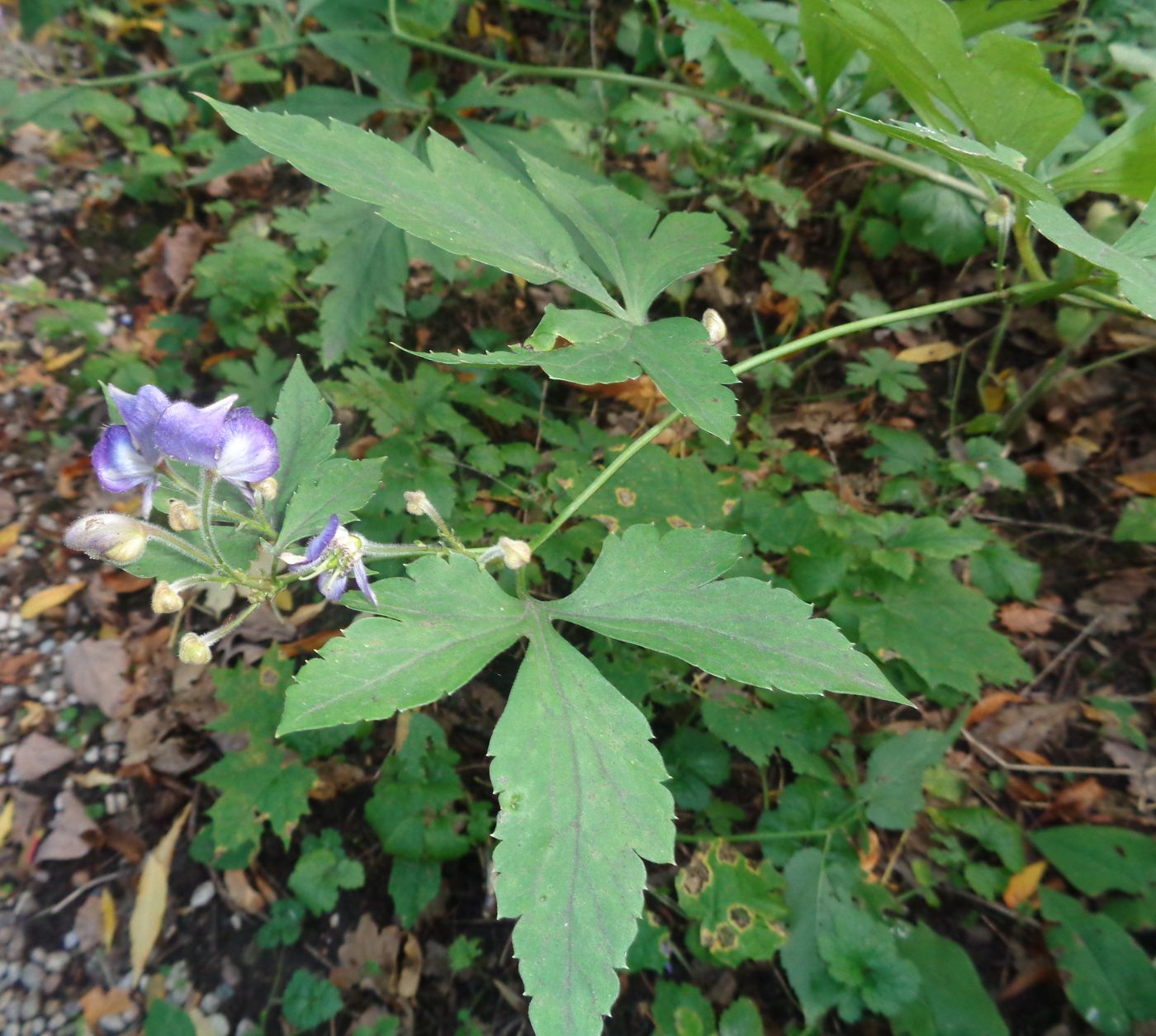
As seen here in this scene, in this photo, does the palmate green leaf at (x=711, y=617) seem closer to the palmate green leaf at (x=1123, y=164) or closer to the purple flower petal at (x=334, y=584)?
the purple flower petal at (x=334, y=584)

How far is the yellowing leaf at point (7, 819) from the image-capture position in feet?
7.77

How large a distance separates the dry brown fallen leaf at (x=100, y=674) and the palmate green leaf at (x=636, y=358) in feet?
7.25

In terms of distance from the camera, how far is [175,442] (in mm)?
986

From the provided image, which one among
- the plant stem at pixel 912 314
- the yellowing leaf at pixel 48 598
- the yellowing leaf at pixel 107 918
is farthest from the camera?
the yellowing leaf at pixel 48 598

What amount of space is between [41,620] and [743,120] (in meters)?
3.13

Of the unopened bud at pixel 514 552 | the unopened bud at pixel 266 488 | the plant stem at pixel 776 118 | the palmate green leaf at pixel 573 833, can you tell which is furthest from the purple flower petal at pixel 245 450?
the plant stem at pixel 776 118

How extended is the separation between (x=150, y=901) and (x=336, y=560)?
5.96 feet

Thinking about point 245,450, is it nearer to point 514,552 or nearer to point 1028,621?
point 514,552

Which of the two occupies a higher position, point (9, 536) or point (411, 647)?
point (411, 647)

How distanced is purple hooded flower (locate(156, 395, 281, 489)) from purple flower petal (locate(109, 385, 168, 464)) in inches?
0.7

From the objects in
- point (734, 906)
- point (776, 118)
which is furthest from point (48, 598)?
point (776, 118)

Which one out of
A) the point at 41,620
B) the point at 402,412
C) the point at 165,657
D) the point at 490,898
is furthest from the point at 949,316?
the point at 41,620

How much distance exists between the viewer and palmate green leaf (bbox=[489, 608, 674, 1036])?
3.19 feet

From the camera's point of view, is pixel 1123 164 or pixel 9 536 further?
pixel 9 536
